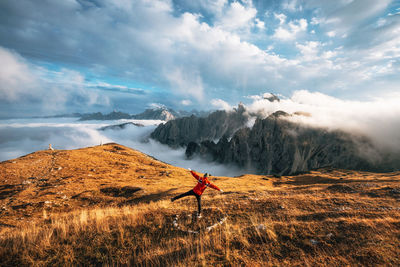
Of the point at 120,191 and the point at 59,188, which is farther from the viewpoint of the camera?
the point at 120,191

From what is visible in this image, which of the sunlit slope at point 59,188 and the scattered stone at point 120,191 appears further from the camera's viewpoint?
the scattered stone at point 120,191

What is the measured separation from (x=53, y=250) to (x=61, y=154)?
142 ft

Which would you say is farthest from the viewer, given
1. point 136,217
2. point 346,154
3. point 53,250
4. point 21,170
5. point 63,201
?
point 346,154

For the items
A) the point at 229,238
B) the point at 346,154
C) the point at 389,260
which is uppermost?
the point at 389,260

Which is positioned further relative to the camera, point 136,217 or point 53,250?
point 136,217

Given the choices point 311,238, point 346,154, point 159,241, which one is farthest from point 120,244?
point 346,154

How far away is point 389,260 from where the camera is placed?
15.5ft

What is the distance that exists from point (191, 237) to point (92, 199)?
64.0 feet

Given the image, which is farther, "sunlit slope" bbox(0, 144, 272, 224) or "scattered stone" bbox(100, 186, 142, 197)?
"scattered stone" bbox(100, 186, 142, 197)

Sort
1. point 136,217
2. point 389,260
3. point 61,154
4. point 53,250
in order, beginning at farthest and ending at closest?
point 61,154, point 136,217, point 53,250, point 389,260

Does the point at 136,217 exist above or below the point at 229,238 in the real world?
below

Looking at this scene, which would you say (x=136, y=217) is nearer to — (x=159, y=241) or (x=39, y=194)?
(x=159, y=241)

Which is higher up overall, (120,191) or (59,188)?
(59,188)

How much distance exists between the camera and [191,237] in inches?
259
